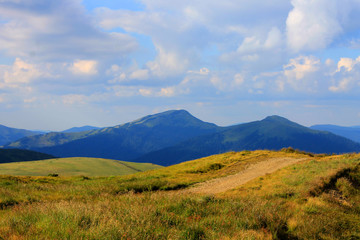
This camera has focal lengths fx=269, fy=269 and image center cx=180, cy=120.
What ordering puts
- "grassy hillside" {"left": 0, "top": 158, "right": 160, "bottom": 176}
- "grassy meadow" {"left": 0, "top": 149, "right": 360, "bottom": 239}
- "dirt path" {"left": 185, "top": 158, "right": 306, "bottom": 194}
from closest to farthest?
"grassy meadow" {"left": 0, "top": 149, "right": 360, "bottom": 239}
"dirt path" {"left": 185, "top": 158, "right": 306, "bottom": 194}
"grassy hillside" {"left": 0, "top": 158, "right": 160, "bottom": 176}

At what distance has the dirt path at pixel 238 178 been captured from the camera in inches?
862

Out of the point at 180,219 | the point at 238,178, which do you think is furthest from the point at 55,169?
the point at 180,219

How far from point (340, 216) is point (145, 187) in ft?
46.2

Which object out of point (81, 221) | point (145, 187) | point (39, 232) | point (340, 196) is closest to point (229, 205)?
point (81, 221)

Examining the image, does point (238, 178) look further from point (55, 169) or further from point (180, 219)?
point (55, 169)

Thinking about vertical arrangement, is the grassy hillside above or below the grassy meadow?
below

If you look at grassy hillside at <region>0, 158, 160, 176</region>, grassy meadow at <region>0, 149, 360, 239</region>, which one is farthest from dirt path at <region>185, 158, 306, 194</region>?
grassy hillside at <region>0, 158, 160, 176</region>

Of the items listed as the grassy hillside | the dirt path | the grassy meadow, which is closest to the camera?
the grassy meadow

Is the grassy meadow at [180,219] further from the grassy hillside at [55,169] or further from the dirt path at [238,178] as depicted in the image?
the grassy hillside at [55,169]

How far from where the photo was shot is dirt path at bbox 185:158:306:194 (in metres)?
21.9

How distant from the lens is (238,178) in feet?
84.5

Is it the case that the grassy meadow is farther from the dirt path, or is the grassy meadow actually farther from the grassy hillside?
the grassy hillside

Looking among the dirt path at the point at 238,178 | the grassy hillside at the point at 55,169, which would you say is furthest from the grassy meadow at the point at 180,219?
the grassy hillside at the point at 55,169

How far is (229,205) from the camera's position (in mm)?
11383
